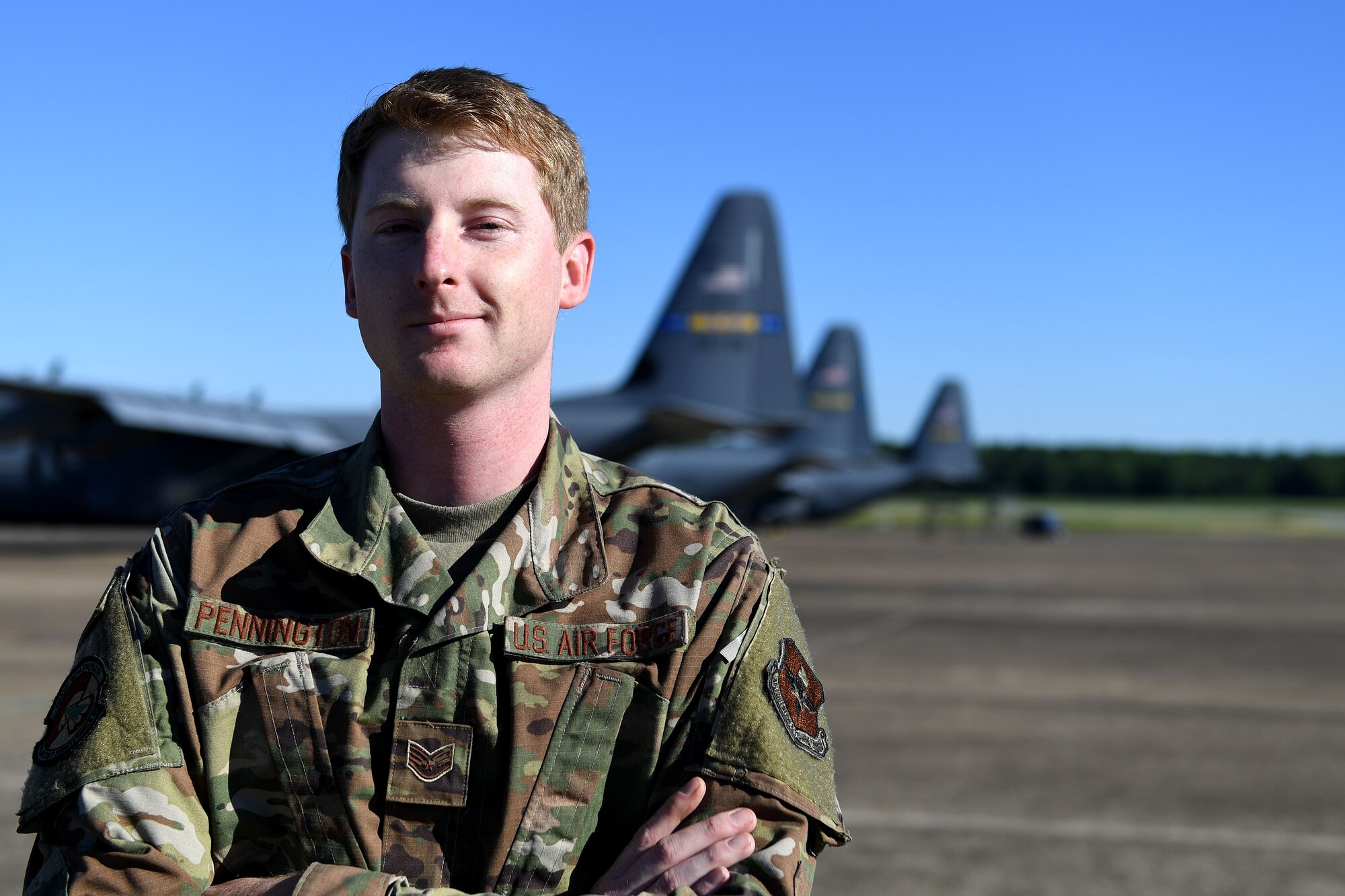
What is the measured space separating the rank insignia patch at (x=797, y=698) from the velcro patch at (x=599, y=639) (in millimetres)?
181

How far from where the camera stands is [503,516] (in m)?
2.11

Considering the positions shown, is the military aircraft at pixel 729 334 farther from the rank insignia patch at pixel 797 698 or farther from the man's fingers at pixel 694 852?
the man's fingers at pixel 694 852

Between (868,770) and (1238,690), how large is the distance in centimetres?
581

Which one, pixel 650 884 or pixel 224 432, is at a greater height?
pixel 650 884

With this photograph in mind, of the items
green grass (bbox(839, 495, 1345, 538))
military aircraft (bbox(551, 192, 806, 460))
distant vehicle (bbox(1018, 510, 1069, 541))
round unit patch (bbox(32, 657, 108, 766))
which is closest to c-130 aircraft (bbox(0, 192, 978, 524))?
military aircraft (bbox(551, 192, 806, 460))

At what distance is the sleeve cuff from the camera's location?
180 centimetres

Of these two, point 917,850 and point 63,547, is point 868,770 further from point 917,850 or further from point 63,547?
point 63,547

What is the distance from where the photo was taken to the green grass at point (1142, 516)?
6988cm

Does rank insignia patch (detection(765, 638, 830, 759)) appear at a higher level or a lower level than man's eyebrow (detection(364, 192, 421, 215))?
lower

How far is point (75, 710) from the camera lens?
2010 millimetres

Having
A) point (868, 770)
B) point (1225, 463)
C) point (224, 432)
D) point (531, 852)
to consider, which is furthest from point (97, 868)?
point (1225, 463)

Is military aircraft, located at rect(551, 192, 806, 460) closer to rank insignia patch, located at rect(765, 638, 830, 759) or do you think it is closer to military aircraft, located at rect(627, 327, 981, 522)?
military aircraft, located at rect(627, 327, 981, 522)

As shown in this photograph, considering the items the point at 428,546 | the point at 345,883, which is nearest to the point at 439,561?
the point at 428,546

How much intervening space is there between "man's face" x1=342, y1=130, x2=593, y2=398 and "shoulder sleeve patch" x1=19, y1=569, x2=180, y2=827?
0.62 metres
